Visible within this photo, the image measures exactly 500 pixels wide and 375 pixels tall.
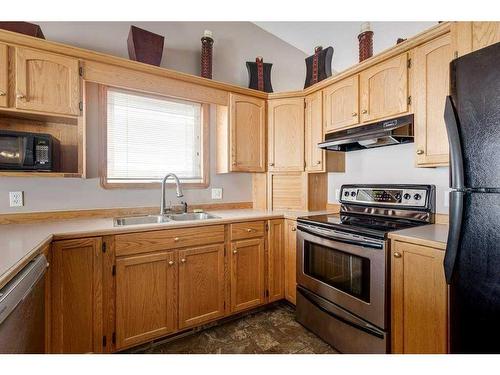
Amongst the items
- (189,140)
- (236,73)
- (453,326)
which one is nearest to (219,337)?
(453,326)

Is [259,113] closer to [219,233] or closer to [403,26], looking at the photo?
[219,233]

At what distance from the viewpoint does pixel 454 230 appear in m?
1.06

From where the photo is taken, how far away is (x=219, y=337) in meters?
1.96

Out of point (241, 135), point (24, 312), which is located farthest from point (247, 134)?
point (24, 312)

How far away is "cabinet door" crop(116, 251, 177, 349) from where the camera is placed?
1666 millimetres

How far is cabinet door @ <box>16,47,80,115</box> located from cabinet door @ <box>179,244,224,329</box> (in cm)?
132

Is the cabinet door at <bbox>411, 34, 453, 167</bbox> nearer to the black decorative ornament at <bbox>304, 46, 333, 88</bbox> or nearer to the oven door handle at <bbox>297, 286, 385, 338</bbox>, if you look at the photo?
the black decorative ornament at <bbox>304, 46, 333, 88</bbox>

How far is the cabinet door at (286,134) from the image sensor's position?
8.43 feet

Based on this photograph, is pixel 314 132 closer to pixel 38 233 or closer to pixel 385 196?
pixel 385 196

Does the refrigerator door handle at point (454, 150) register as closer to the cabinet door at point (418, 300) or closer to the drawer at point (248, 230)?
the cabinet door at point (418, 300)

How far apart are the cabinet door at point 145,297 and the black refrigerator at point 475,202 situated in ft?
5.38

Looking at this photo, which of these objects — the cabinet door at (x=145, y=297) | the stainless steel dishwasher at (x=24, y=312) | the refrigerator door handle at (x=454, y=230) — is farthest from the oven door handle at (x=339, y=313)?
the stainless steel dishwasher at (x=24, y=312)

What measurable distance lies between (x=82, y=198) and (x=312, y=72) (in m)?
2.41

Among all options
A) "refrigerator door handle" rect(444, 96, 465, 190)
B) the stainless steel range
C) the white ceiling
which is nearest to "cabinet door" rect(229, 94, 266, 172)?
the stainless steel range
